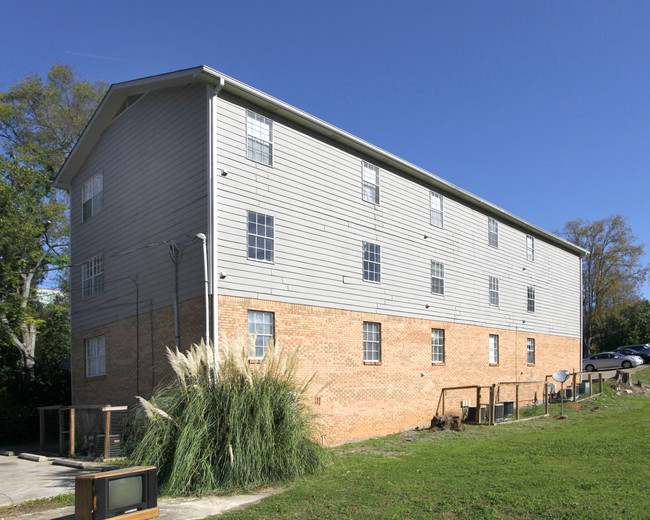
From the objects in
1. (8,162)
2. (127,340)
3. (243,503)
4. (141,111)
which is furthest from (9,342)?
(243,503)

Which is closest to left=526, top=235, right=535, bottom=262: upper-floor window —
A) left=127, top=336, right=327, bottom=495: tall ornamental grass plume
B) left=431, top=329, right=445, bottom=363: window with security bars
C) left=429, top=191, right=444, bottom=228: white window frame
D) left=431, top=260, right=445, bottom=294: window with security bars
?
left=429, top=191, right=444, bottom=228: white window frame

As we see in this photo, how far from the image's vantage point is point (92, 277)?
18.9 metres

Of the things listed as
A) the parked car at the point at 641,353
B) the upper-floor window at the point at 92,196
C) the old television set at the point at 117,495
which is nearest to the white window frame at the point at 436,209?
the upper-floor window at the point at 92,196

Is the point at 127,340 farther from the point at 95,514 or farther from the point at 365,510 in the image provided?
the point at 365,510

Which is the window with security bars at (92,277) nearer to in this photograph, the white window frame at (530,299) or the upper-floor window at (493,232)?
the upper-floor window at (493,232)

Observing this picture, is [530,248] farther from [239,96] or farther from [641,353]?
[641,353]

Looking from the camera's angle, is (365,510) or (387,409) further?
(387,409)

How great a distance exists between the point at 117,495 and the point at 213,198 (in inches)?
289

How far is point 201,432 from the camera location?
9930mm

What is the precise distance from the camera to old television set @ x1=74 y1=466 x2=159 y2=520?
7844 millimetres

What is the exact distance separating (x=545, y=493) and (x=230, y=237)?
8.78m

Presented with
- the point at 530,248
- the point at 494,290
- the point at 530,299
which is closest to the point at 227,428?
the point at 494,290

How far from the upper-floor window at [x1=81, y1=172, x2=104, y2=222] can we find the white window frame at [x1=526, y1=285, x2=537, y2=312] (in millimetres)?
19076

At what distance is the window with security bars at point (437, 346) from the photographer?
20500 mm
